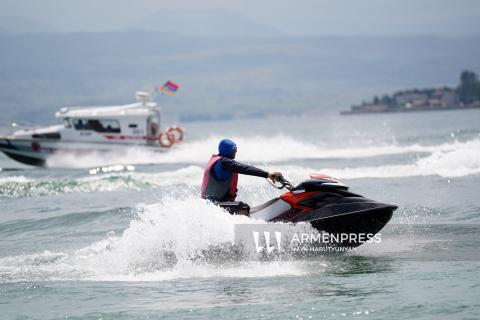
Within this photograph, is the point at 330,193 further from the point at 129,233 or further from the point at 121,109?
the point at 121,109

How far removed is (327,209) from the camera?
34.2ft

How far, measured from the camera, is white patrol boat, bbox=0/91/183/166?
34.4 m

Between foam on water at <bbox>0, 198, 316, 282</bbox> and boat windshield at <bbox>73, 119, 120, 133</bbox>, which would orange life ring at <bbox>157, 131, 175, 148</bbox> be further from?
foam on water at <bbox>0, 198, 316, 282</bbox>

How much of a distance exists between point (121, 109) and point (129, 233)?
25.0 meters

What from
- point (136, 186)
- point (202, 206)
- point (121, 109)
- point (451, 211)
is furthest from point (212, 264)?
point (121, 109)

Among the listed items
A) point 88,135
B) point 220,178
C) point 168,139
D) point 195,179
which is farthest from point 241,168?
point 168,139

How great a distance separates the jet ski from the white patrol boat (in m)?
24.7

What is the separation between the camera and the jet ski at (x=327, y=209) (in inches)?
409

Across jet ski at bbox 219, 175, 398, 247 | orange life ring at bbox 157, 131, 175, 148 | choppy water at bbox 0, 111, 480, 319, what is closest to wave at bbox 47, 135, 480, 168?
orange life ring at bbox 157, 131, 175, 148

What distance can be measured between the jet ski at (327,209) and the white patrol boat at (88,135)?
24681 millimetres

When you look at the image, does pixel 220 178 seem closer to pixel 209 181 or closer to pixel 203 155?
pixel 209 181

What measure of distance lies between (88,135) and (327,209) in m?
25.5

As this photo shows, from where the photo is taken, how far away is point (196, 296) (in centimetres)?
917

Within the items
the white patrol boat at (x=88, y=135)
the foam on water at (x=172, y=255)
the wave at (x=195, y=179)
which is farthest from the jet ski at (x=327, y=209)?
the white patrol boat at (x=88, y=135)
